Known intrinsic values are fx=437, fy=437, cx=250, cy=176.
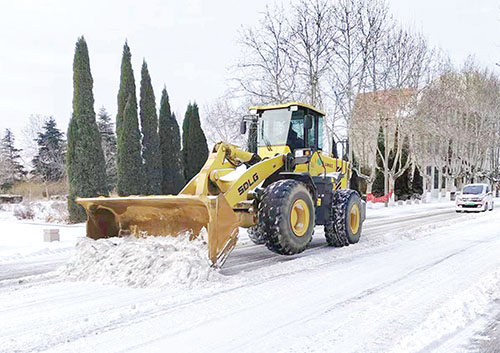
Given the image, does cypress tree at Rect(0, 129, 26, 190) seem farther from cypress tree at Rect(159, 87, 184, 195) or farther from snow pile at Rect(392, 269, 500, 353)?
snow pile at Rect(392, 269, 500, 353)

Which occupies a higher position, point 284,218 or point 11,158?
point 11,158

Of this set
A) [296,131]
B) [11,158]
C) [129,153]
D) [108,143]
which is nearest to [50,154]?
[108,143]

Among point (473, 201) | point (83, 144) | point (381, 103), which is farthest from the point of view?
point (381, 103)

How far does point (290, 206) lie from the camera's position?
6949 mm

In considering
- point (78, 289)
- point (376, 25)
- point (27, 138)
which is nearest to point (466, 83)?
point (376, 25)

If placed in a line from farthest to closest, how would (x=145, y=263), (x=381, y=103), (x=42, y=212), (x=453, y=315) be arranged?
1. (x=381, y=103)
2. (x=42, y=212)
3. (x=145, y=263)
4. (x=453, y=315)

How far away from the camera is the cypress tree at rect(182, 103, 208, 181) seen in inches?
1118

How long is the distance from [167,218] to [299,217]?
2196 mm

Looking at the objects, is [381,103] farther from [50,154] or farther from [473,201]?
[50,154]

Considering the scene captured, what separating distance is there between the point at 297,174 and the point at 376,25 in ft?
63.1

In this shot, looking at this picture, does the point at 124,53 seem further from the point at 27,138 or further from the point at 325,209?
the point at 27,138

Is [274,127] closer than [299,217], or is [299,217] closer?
[299,217]

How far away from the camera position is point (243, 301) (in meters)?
4.98

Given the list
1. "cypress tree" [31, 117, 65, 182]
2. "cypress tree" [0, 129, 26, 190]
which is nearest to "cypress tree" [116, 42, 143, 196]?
"cypress tree" [31, 117, 65, 182]
